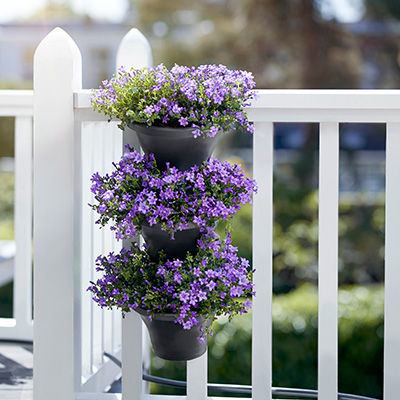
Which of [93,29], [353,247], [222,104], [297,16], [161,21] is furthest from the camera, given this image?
[93,29]

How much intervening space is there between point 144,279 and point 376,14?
9.45 meters

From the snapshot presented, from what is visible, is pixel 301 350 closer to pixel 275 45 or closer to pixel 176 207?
pixel 176 207

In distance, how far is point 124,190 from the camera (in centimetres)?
156

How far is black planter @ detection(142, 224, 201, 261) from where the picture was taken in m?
1.61

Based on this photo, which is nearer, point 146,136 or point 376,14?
point 146,136

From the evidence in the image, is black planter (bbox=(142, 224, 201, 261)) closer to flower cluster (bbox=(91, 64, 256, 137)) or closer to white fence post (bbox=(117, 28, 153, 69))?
flower cluster (bbox=(91, 64, 256, 137))

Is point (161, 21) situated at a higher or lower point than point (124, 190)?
higher

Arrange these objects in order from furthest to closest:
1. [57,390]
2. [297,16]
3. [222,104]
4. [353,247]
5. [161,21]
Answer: [161,21] < [297,16] < [353,247] < [57,390] < [222,104]

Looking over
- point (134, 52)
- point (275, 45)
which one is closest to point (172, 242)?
point (134, 52)

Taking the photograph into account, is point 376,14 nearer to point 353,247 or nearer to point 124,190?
point 353,247

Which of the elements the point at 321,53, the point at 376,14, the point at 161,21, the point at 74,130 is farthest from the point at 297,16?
the point at 74,130

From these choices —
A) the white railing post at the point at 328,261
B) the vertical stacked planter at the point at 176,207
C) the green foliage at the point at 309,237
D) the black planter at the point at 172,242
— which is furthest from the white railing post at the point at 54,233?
the green foliage at the point at 309,237

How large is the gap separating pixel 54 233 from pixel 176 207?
0.45 meters

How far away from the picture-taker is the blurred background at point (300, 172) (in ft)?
15.4
